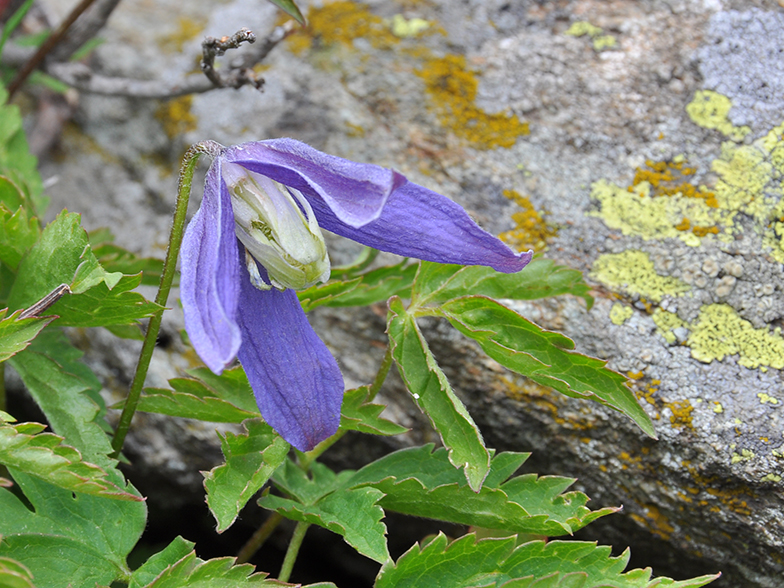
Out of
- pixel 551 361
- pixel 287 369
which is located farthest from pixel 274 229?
pixel 551 361

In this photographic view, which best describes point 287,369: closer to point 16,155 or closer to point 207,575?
point 207,575

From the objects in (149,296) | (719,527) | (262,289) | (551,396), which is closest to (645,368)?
(551,396)

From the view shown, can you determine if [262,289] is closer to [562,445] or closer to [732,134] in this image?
[562,445]

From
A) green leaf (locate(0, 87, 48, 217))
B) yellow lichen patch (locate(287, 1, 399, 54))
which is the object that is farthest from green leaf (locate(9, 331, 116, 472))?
yellow lichen patch (locate(287, 1, 399, 54))

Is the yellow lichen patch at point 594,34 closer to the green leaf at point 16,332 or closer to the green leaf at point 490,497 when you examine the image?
the green leaf at point 490,497

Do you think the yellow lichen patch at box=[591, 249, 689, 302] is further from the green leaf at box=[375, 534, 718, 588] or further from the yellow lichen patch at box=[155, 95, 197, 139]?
the yellow lichen patch at box=[155, 95, 197, 139]

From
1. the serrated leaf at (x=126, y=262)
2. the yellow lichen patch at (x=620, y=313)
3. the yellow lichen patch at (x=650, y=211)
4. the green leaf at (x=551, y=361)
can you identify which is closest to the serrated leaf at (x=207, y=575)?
the green leaf at (x=551, y=361)
